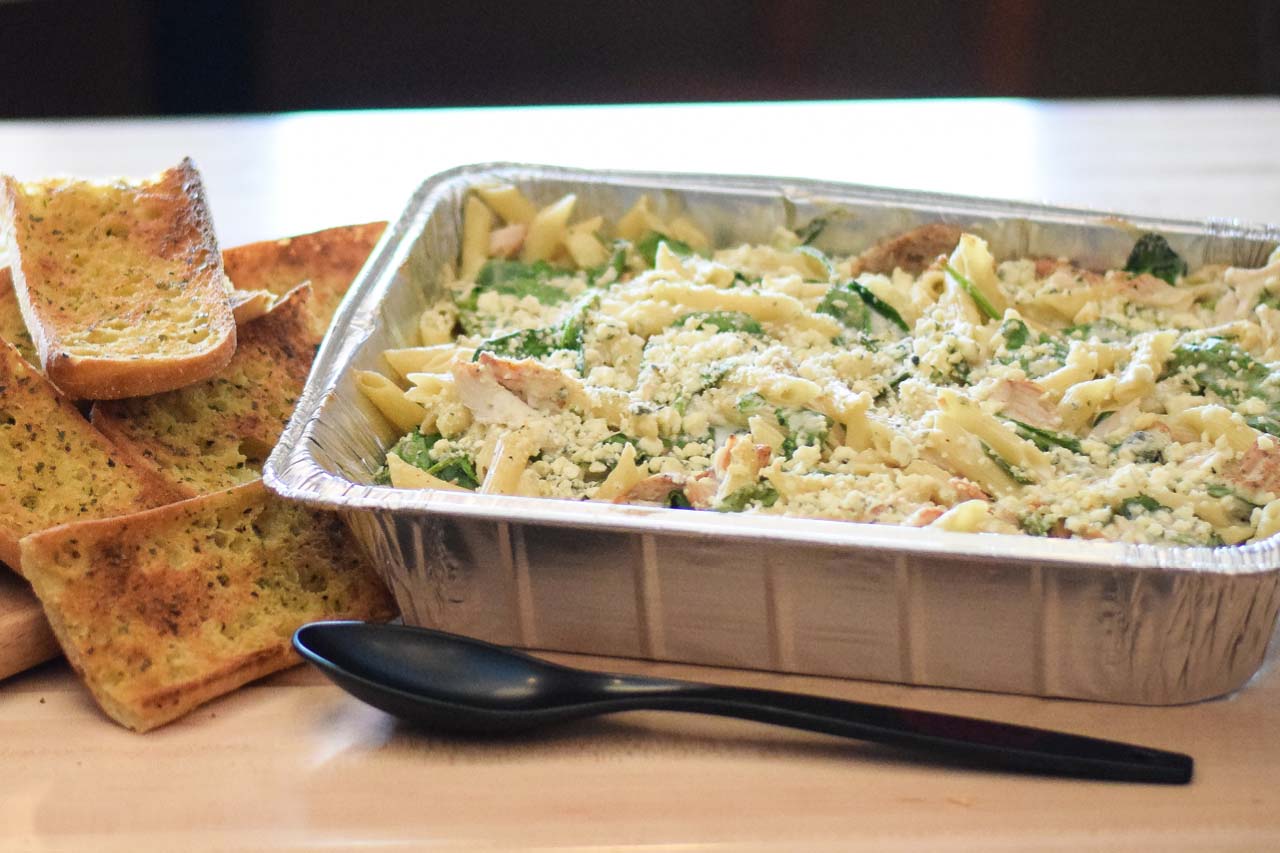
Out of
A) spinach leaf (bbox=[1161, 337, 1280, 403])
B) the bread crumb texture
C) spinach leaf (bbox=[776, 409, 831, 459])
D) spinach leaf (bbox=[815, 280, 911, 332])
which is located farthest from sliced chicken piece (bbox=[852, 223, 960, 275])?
the bread crumb texture

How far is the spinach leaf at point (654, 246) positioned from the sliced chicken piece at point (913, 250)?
0.38 metres

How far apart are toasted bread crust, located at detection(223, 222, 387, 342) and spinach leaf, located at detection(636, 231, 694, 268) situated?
576 millimetres

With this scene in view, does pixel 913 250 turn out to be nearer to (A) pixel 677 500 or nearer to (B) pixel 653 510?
(A) pixel 677 500

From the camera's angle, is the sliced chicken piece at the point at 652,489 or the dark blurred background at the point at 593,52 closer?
the sliced chicken piece at the point at 652,489

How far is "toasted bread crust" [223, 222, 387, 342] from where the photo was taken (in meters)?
2.81

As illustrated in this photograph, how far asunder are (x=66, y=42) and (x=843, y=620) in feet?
14.9

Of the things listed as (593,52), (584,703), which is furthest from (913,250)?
(593,52)

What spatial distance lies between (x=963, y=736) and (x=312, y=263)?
5.66 ft

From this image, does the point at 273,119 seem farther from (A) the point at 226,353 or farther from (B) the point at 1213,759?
(B) the point at 1213,759

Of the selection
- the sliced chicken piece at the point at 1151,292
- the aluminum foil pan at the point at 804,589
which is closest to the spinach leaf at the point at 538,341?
the aluminum foil pan at the point at 804,589

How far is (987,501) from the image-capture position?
2.02 m

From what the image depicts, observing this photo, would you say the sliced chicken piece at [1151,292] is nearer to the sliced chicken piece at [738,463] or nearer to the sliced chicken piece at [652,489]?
the sliced chicken piece at [738,463]

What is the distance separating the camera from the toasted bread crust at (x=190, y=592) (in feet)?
6.49

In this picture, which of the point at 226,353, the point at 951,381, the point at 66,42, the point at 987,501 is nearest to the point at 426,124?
the point at 66,42
